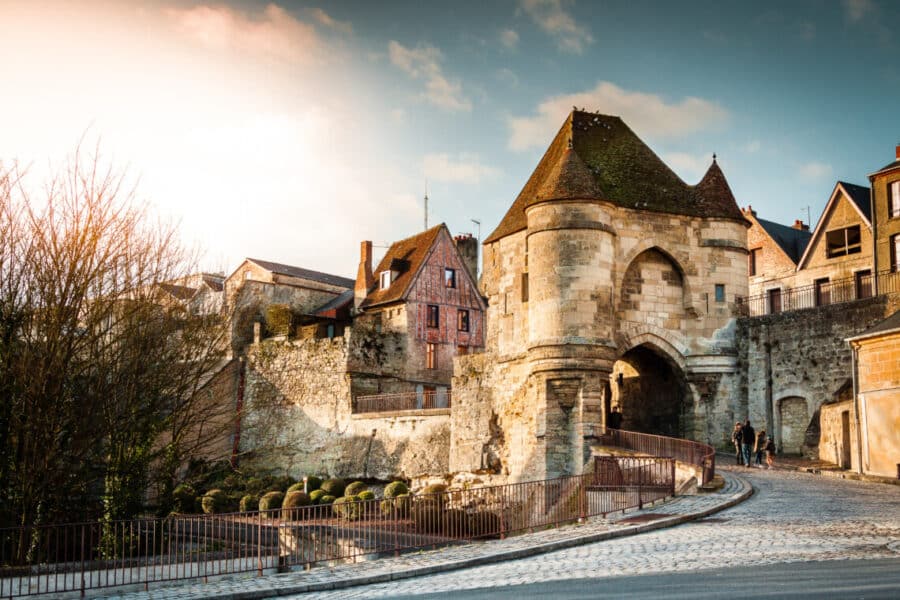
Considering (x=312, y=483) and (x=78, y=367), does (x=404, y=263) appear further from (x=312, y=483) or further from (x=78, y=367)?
(x=78, y=367)

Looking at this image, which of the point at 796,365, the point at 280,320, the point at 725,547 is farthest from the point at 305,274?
the point at 725,547

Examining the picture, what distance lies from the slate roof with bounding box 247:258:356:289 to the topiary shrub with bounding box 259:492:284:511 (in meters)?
15.9

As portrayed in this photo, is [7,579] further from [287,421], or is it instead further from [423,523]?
[287,421]

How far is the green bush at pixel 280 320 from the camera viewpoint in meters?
49.7

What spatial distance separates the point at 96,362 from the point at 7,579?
597 centimetres

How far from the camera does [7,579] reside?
606 inches

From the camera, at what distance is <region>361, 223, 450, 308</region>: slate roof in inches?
1879

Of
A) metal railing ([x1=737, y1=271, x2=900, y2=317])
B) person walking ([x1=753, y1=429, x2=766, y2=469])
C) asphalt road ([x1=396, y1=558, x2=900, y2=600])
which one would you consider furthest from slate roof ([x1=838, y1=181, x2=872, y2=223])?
asphalt road ([x1=396, y1=558, x2=900, y2=600])

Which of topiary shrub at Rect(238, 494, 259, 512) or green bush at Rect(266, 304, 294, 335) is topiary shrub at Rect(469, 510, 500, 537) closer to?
topiary shrub at Rect(238, 494, 259, 512)

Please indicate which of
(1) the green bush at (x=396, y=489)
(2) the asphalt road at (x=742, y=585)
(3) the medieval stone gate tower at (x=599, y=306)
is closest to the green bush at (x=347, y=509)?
(2) the asphalt road at (x=742, y=585)

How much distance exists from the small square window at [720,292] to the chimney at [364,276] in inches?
858

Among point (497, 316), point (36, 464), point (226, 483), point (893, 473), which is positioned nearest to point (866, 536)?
point (893, 473)

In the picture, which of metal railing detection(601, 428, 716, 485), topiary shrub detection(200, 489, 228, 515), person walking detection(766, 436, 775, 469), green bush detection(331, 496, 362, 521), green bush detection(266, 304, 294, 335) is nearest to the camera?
green bush detection(331, 496, 362, 521)

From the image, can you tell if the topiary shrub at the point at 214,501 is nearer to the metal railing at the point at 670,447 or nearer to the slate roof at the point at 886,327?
the metal railing at the point at 670,447
